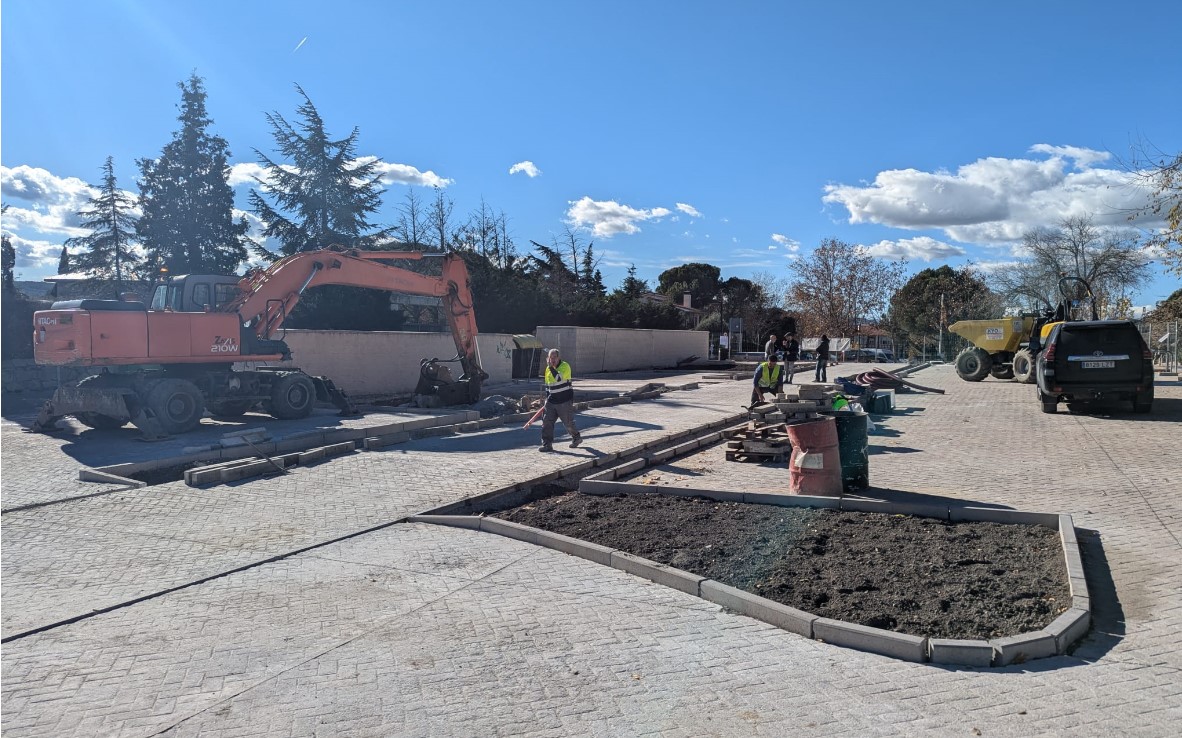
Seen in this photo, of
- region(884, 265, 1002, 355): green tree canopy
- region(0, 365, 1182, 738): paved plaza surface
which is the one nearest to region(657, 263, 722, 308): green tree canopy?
region(884, 265, 1002, 355): green tree canopy

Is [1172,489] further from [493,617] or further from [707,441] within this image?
[493,617]

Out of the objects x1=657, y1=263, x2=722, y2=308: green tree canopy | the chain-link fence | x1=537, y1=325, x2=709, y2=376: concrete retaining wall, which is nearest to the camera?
the chain-link fence

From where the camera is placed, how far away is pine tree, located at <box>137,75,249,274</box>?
33594 millimetres

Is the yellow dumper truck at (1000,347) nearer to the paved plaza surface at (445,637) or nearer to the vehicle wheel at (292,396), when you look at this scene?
the paved plaza surface at (445,637)

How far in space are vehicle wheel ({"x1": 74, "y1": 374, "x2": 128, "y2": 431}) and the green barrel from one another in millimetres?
12601

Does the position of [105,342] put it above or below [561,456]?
above

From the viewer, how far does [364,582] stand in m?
5.87

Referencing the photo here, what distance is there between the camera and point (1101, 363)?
1520 cm

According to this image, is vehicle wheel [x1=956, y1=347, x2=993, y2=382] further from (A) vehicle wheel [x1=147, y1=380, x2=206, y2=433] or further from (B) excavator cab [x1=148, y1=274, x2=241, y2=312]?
(A) vehicle wheel [x1=147, y1=380, x2=206, y2=433]

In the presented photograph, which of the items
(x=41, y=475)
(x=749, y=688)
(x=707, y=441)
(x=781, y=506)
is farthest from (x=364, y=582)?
(x=707, y=441)

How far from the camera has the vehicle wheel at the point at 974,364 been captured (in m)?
26.0

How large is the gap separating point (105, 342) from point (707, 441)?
34.1ft

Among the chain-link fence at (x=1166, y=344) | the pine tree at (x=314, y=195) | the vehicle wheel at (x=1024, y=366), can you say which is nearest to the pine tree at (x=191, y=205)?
the pine tree at (x=314, y=195)

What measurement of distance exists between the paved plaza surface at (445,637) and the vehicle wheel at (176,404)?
4455 millimetres
